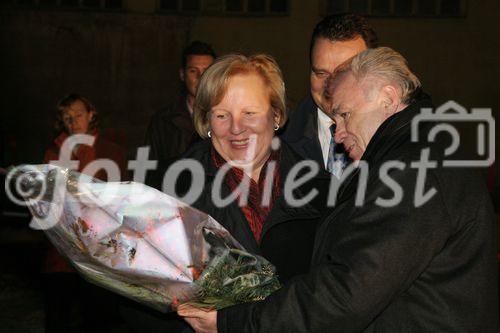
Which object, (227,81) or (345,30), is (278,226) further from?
(345,30)

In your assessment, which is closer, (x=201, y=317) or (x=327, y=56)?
(x=201, y=317)

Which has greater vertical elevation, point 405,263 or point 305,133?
point 305,133

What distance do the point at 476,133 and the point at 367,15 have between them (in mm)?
2614

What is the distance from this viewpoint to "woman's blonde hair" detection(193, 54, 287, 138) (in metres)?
3.49

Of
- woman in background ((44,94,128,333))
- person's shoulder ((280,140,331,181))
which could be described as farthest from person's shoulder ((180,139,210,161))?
woman in background ((44,94,128,333))

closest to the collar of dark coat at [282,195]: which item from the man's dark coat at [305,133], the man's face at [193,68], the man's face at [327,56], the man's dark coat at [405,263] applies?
the man's dark coat at [305,133]

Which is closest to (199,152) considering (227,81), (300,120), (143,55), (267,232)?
(227,81)

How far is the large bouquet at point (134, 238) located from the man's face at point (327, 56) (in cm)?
163

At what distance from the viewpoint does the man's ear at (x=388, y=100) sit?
8.86 ft

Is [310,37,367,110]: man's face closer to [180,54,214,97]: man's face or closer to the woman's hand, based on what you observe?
the woman's hand

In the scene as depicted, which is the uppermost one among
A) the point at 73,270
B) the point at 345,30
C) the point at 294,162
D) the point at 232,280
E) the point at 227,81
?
the point at 345,30

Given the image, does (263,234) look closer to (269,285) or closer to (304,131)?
(269,285)

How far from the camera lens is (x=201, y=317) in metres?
2.85

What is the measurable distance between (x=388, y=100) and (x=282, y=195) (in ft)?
2.88
